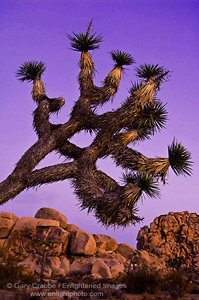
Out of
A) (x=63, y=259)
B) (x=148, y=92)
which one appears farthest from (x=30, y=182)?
(x=148, y=92)

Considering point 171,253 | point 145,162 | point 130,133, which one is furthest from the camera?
point 171,253

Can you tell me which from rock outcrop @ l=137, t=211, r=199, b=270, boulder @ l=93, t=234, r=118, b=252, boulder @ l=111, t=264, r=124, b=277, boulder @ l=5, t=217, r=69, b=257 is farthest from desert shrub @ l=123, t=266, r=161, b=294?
rock outcrop @ l=137, t=211, r=199, b=270

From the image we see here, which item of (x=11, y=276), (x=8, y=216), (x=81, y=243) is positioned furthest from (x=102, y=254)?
(x=11, y=276)

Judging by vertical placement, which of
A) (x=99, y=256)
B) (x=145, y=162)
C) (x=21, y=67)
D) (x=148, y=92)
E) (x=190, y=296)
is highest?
(x=21, y=67)

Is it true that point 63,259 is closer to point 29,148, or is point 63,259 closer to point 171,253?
point 29,148

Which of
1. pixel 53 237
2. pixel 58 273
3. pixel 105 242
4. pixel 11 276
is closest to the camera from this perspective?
pixel 11 276

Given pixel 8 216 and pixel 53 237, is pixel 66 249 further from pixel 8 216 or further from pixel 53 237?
pixel 8 216

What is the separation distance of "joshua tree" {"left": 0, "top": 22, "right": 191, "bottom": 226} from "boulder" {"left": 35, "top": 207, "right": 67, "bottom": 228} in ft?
6.04

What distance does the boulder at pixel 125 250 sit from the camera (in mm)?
16203

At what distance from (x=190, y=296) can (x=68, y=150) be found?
915 centimetres

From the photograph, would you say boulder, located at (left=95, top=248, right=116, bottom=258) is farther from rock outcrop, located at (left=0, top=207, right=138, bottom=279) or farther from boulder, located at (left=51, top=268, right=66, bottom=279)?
boulder, located at (left=51, top=268, right=66, bottom=279)

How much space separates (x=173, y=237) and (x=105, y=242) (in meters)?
4.68

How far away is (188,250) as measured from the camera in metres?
18.4

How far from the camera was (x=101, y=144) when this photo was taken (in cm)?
1532
